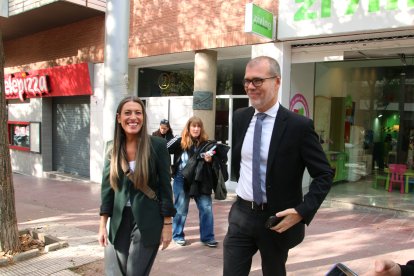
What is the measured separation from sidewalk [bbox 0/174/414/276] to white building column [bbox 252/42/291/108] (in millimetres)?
2275

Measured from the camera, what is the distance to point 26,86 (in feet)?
→ 42.1

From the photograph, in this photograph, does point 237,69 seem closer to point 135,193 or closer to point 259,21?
point 259,21

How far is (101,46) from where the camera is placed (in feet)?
35.6

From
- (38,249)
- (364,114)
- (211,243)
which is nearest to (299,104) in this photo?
(364,114)

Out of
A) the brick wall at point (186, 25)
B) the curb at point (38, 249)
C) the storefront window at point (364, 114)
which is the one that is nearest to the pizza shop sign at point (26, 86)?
the brick wall at point (186, 25)

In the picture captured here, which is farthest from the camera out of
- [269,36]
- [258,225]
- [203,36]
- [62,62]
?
[62,62]

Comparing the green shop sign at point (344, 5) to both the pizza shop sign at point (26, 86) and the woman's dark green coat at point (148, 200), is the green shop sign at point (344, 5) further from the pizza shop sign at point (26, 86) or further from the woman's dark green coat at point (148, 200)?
the pizza shop sign at point (26, 86)

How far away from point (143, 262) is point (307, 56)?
607cm

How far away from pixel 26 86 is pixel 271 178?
12161 mm

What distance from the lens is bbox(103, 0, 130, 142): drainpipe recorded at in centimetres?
366

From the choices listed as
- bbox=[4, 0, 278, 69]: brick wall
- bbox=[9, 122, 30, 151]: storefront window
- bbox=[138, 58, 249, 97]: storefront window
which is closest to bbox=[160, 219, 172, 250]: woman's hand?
bbox=[4, 0, 278, 69]: brick wall

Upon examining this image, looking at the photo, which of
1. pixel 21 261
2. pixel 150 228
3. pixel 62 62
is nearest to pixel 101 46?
pixel 62 62

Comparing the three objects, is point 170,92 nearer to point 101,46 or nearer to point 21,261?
point 101,46

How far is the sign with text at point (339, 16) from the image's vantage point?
635 cm
